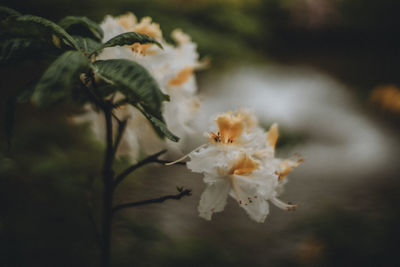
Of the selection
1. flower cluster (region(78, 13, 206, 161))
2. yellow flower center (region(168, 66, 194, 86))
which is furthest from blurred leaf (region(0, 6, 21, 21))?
yellow flower center (region(168, 66, 194, 86))

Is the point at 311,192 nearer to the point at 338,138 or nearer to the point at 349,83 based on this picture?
the point at 338,138

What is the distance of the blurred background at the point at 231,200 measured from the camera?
2.65 ft

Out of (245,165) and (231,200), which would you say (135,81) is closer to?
(245,165)

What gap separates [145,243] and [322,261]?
0.69 metres

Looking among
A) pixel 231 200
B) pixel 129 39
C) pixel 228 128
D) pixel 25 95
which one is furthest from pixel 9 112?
pixel 231 200

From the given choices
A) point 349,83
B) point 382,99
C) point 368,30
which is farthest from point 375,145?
point 368,30

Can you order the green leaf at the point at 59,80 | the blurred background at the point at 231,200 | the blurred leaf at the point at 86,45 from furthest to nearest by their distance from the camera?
the blurred background at the point at 231,200 → the blurred leaf at the point at 86,45 → the green leaf at the point at 59,80

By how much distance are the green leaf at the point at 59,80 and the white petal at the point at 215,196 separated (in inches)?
9.0

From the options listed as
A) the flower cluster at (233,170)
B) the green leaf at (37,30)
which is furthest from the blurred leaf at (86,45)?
the flower cluster at (233,170)

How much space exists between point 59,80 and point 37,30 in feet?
0.46

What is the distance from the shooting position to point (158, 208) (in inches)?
63.0

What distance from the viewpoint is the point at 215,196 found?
0.44m

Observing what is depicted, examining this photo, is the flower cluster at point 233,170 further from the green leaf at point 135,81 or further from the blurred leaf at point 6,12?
the blurred leaf at point 6,12

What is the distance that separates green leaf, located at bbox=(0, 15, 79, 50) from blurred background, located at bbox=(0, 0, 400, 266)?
39mm
